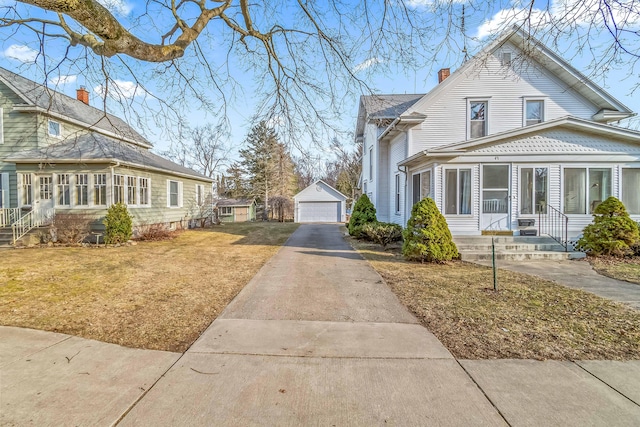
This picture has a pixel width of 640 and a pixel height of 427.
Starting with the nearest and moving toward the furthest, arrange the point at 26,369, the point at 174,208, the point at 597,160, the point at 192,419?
the point at 192,419 < the point at 26,369 < the point at 597,160 < the point at 174,208

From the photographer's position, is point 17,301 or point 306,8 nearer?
point 17,301

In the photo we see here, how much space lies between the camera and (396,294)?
5633mm

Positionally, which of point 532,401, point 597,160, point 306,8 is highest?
point 306,8

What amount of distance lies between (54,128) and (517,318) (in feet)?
62.1

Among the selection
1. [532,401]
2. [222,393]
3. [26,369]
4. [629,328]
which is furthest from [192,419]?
[629,328]

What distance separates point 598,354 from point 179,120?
26.9 feet

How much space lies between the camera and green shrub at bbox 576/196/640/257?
8.94 meters

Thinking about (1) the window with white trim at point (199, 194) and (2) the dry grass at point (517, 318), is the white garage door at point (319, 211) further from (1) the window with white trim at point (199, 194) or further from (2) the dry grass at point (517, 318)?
(2) the dry grass at point (517, 318)

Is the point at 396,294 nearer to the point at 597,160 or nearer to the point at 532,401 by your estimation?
the point at 532,401

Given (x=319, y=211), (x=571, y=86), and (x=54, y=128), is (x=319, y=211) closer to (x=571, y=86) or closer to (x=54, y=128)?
(x=54, y=128)

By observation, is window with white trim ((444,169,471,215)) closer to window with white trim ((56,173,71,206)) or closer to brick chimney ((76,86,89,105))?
window with white trim ((56,173,71,206))

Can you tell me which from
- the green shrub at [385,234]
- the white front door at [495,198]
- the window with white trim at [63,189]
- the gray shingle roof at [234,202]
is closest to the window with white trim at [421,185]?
the green shrub at [385,234]

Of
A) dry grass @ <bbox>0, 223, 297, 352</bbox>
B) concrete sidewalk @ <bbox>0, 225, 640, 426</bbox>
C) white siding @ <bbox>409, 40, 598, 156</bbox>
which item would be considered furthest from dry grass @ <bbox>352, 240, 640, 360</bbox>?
white siding @ <bbox>409, 40, 598, 156</bbox>

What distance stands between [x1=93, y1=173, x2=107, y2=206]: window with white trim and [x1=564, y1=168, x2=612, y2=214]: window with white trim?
57.3ft
